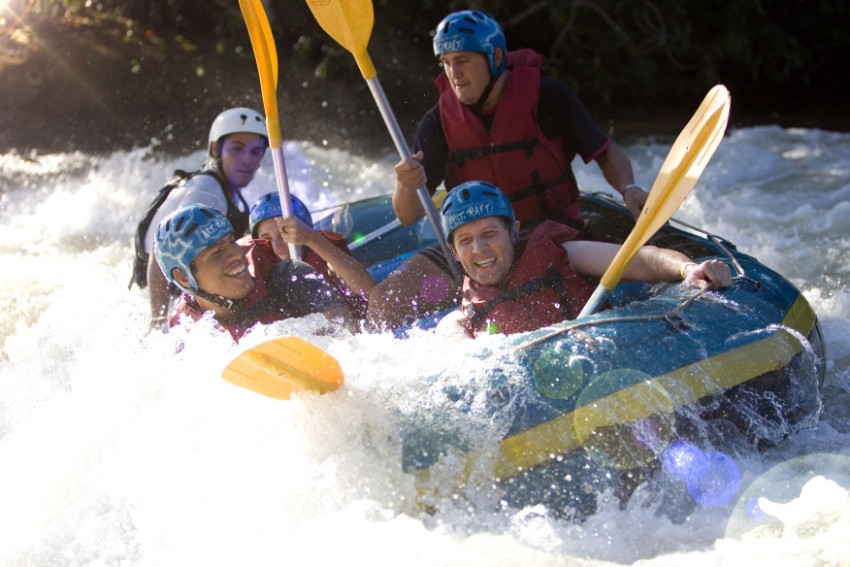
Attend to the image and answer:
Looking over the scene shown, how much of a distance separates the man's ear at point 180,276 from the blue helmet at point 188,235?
0.01 m

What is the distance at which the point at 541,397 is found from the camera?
9.18 feet

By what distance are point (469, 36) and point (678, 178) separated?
3.39 feet

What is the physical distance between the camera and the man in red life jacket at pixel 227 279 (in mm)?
3430

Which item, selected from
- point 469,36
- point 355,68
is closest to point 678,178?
point 469,36

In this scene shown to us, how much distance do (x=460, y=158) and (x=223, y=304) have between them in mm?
1167

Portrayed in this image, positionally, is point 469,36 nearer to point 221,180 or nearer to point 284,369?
point 221,180

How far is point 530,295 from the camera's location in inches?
130

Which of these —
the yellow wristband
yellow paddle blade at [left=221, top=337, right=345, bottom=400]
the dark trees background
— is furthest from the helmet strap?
the dark trees background

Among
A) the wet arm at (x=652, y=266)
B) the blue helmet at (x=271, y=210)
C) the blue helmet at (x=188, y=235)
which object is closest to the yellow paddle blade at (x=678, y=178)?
the wet arm at (x=652, y=266)

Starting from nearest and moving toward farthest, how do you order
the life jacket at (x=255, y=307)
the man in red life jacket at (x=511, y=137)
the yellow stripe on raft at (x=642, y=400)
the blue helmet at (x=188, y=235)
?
the yellow stripe on raft at (x=642, y=400) → the blue helmet at (x=188, y=235) → the life jacket at (x=255, y=307) → the man in red life jacket at (x=511, y=137)

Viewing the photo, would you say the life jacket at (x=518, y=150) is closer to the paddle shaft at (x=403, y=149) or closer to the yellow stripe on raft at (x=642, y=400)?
the paddle shaft at (x=403, y=149)

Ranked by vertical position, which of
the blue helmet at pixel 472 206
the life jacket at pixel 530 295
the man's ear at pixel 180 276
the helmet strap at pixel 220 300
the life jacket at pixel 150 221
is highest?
the life jacket at pixel 150 221

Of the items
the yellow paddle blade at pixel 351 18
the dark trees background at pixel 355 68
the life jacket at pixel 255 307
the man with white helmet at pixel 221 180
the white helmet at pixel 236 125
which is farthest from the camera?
the dark trees background at pixel 355 68

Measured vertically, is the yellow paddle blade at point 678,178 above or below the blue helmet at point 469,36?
below
